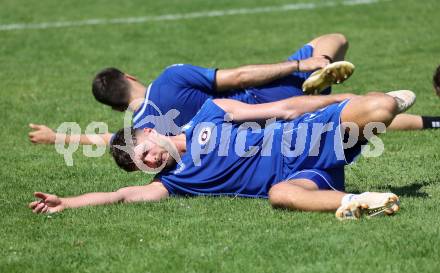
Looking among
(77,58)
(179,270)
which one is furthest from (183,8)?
(179,270)

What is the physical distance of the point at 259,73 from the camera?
904 cm

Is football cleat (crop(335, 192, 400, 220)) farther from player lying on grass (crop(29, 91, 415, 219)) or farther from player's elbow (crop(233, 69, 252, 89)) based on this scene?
player's elbow (crop(233, 69, 252, 89))

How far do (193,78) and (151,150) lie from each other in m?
1.22

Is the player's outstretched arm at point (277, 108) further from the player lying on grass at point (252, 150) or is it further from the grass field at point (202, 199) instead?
the grass field at point (202, 199)

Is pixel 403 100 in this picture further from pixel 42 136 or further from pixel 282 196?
pixel 42 136

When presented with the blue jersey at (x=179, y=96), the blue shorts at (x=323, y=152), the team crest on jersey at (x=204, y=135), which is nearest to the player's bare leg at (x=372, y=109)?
the blue shorts at (x=323, y=152)

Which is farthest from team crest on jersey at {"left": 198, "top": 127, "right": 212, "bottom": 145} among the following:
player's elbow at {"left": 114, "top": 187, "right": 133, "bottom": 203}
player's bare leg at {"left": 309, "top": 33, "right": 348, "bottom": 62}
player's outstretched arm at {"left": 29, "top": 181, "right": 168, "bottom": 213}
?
player's bare leg at {"left": 309, "top": 33, "right": 348, "bottom": 62}

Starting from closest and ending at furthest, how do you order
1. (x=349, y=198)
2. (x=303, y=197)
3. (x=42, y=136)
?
(x=349, y=198) < (x=303, y=197) < (x=42, y=136)

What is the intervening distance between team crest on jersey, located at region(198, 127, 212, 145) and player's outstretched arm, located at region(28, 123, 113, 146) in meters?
2.58

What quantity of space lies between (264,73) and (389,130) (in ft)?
8.01

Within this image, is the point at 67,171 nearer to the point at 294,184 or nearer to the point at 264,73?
the point at 264,73

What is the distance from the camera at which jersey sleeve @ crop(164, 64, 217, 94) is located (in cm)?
896

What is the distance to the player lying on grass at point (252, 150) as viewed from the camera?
7.67m

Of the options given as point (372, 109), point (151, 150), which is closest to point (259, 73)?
point (151, 150)
